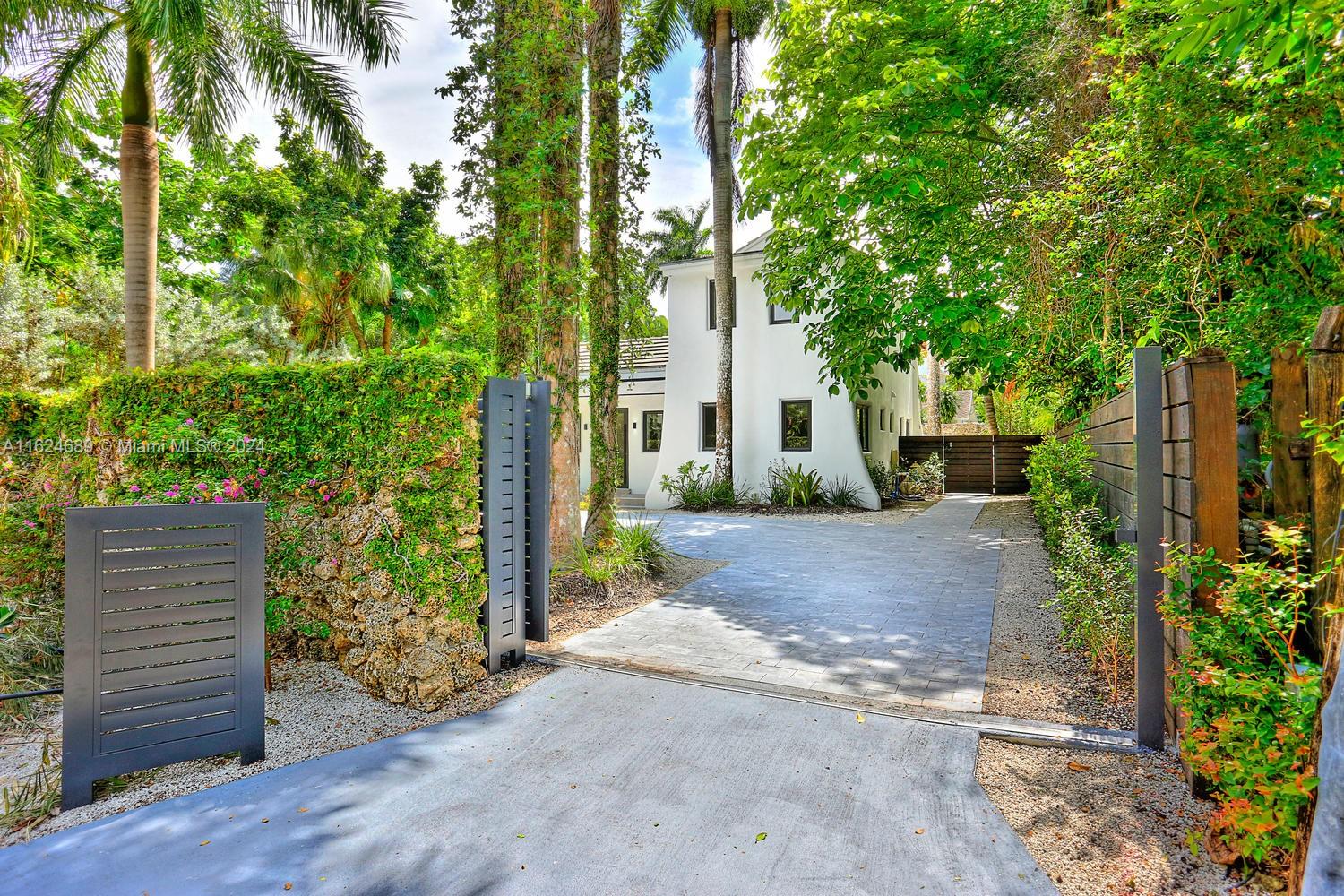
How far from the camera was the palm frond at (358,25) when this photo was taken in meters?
8.59

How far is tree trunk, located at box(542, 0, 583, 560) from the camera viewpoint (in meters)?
6.06

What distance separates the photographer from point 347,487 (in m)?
3.91

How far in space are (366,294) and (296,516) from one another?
16.6 meters

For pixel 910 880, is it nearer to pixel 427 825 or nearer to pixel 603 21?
pixel 427 825

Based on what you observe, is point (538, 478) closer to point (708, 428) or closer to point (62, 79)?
point (62, 79)

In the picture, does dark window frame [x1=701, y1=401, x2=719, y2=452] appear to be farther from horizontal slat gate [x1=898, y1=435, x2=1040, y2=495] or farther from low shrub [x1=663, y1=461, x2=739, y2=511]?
horizontal slat gate [x1=898, y1=435, x2=1040, y2=495]

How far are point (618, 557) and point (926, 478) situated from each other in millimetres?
14560

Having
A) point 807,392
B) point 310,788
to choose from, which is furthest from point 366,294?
point 310,788

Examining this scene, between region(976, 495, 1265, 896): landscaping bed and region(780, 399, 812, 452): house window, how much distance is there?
10.6 meters

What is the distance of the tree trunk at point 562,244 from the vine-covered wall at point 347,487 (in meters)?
2.41

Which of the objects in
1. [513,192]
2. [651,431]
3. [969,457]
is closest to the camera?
[513,192]

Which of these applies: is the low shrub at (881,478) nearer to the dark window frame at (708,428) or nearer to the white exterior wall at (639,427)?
the dark window frame at (708,428)

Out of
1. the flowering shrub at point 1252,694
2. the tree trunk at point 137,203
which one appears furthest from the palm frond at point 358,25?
the flowering shrub at point 1252,694

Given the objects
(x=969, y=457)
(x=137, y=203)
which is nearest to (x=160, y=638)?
(x=137, y=203)
